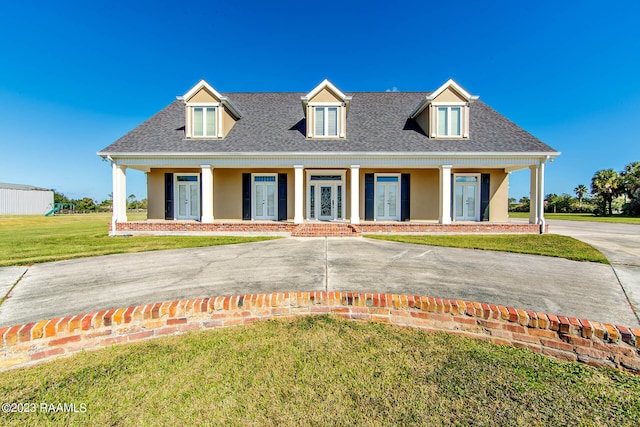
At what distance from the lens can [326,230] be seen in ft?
39.0

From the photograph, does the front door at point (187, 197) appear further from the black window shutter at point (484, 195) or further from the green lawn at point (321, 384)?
the black window shutter at point (484, 195)

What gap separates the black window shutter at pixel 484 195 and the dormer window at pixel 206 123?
14.2m

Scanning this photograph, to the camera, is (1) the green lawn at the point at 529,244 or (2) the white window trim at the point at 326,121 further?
(2) the white window trim at the point at 326,121

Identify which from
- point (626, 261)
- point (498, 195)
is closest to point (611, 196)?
point (498, 195)

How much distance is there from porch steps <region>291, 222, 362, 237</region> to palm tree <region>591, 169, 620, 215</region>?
4054 cm

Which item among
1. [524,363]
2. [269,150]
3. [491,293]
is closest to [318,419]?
[524,363]

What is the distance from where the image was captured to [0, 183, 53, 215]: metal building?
34156 millimetres

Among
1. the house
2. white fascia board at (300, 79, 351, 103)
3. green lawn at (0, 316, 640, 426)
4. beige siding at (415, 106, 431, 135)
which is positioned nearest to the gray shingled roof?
the house

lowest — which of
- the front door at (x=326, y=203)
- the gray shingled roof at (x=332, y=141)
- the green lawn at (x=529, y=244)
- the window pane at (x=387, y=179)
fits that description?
the green lawn at (x=529, y=244)

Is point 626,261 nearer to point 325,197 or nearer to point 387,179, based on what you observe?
point 387,179

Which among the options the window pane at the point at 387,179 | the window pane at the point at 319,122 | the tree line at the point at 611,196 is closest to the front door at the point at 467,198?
the window pane at the point at 387,179

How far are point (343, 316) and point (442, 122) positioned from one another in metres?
13.0

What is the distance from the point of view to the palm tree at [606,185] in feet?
110

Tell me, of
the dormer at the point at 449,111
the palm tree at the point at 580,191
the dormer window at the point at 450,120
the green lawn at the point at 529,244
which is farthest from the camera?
the palm tree at the point at 580,191
